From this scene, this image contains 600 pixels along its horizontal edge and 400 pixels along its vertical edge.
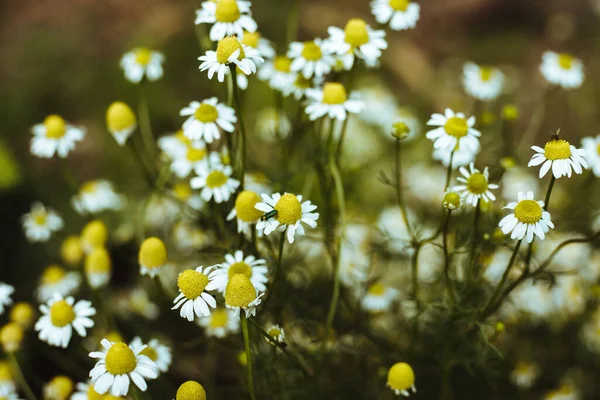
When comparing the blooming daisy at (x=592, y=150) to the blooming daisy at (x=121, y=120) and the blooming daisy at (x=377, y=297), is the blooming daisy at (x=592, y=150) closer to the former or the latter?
the blooming daisy at (x=377, y=297)

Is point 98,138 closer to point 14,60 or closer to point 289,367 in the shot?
point 14,60

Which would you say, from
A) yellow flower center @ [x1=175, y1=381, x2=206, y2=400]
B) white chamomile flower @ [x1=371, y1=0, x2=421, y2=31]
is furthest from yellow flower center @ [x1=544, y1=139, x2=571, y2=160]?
yellow flower center @ [x1=175, y1=381, x2=206, y2=400]

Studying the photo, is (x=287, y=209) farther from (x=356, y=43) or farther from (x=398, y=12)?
(x=398, y=12)

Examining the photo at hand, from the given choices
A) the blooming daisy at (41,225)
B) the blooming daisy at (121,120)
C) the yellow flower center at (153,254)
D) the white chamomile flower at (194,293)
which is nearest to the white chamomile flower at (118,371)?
the white chamomile flower at (194,293)

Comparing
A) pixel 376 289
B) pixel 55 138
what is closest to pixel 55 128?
pixel 55 138

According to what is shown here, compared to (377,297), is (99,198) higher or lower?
lower

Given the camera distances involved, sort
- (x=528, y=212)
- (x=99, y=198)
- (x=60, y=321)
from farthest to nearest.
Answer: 1. (x=99, y=198)
2. (x=60, y=321)
3. (x=528, y=212)
